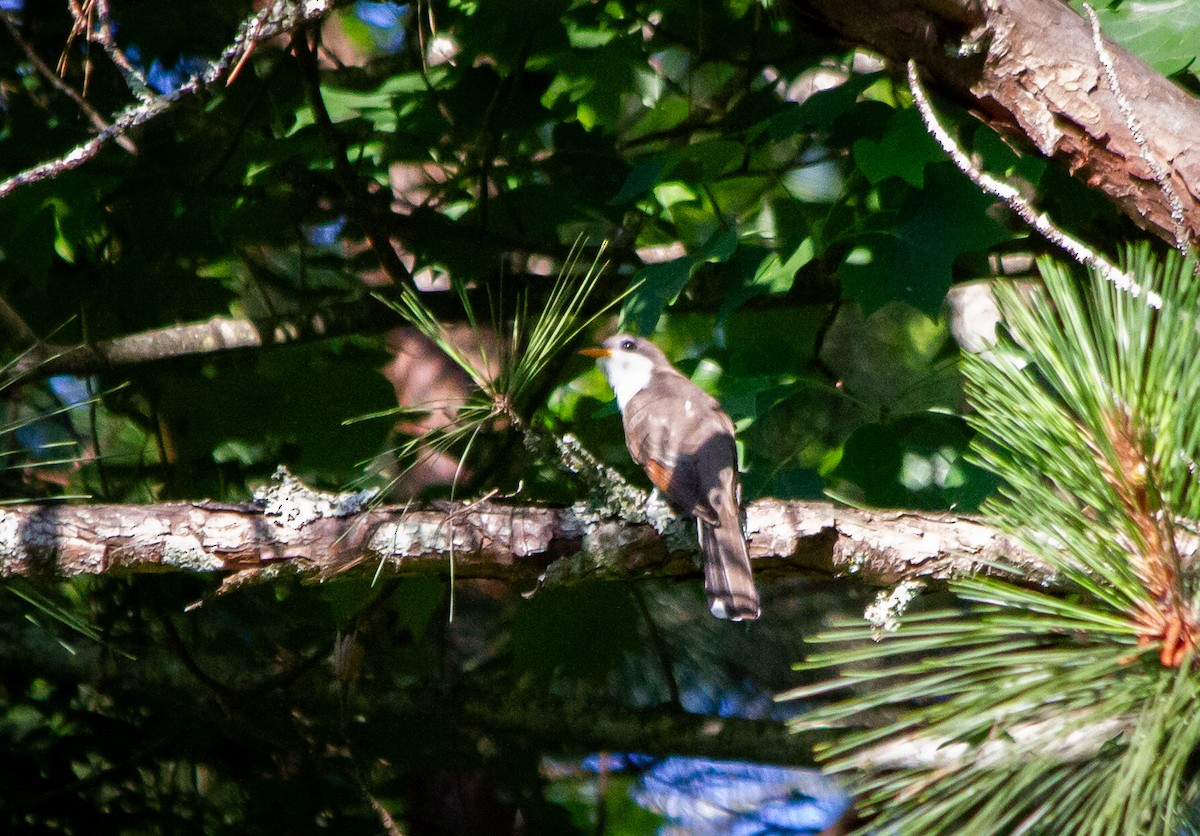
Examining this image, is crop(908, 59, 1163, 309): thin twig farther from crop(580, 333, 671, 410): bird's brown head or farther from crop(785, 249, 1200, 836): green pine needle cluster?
crop(580, 333, 671, 410): bird's brown head

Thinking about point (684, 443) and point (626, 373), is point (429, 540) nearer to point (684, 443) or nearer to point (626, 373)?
point (684, 443)

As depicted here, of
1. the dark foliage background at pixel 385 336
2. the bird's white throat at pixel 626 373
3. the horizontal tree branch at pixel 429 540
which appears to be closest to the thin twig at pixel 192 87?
the horizontal tree branch at pixel 429 540

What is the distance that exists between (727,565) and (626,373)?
6.68 feet

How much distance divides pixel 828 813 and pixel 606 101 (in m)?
3.28

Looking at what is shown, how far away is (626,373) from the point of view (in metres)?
4.76

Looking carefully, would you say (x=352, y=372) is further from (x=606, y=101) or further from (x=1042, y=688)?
(x=1042, y=688)

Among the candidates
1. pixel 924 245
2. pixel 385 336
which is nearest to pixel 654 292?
pixel 924 245

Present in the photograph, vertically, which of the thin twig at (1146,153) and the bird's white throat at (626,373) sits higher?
the thin twig at (1146,153)

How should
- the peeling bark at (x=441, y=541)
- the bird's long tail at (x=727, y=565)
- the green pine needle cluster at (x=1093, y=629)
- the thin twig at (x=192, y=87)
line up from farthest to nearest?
1. the bird's long tail at (x=727, y=565)
2. the peeling bark at (x=441, y=541)
3. the thin twig at (x=192, y=87)
4. the green pine needle cluster at (x=1093, y=629)

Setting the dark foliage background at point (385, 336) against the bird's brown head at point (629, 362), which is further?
the bird's brown head at point (629, 362)

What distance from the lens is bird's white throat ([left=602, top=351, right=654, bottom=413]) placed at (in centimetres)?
447

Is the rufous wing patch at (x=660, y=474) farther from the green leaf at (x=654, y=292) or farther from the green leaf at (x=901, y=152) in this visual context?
the green leaf at (x=901, y=152)

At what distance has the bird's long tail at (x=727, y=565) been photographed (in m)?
2.76

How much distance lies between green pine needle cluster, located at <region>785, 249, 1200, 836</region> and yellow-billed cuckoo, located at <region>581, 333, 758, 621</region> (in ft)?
3.88
